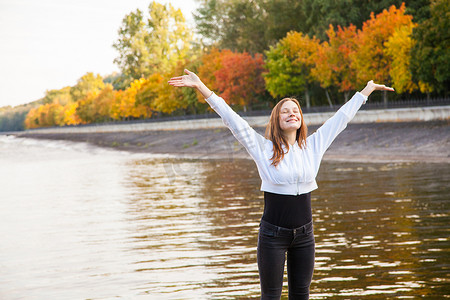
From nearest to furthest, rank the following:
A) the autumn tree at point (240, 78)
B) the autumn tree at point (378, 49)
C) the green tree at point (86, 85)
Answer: the autumn tree at point (378, 49) < the autumn tree at point (240, 78) < the green tree at point (86, 85)

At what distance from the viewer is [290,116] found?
4469 millimetres

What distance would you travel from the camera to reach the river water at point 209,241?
802 cm

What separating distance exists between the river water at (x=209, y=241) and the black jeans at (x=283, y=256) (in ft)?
9.44

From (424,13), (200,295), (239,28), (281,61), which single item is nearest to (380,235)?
(200,295)

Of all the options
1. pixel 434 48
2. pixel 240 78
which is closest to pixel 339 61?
pixel 434 48

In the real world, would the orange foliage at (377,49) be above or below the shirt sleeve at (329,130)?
above

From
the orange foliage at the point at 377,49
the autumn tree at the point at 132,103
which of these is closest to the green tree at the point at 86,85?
the autumn tree at the point at 132,103

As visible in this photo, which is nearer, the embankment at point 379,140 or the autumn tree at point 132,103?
the embankment at point 379,140

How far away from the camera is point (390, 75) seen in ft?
148

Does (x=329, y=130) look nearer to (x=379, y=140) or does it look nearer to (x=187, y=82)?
(x=187, y=82)

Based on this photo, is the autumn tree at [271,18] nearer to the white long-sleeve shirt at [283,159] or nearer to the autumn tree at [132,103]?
the autumn tree at [132,103]

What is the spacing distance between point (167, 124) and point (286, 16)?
19957 millimetres

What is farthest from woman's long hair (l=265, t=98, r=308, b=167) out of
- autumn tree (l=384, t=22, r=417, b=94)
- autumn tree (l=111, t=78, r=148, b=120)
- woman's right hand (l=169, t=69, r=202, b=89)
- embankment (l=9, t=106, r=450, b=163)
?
autumn tree (l=111, t=78, r=148, b=120)

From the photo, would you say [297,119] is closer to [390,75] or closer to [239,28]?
[390,75]
